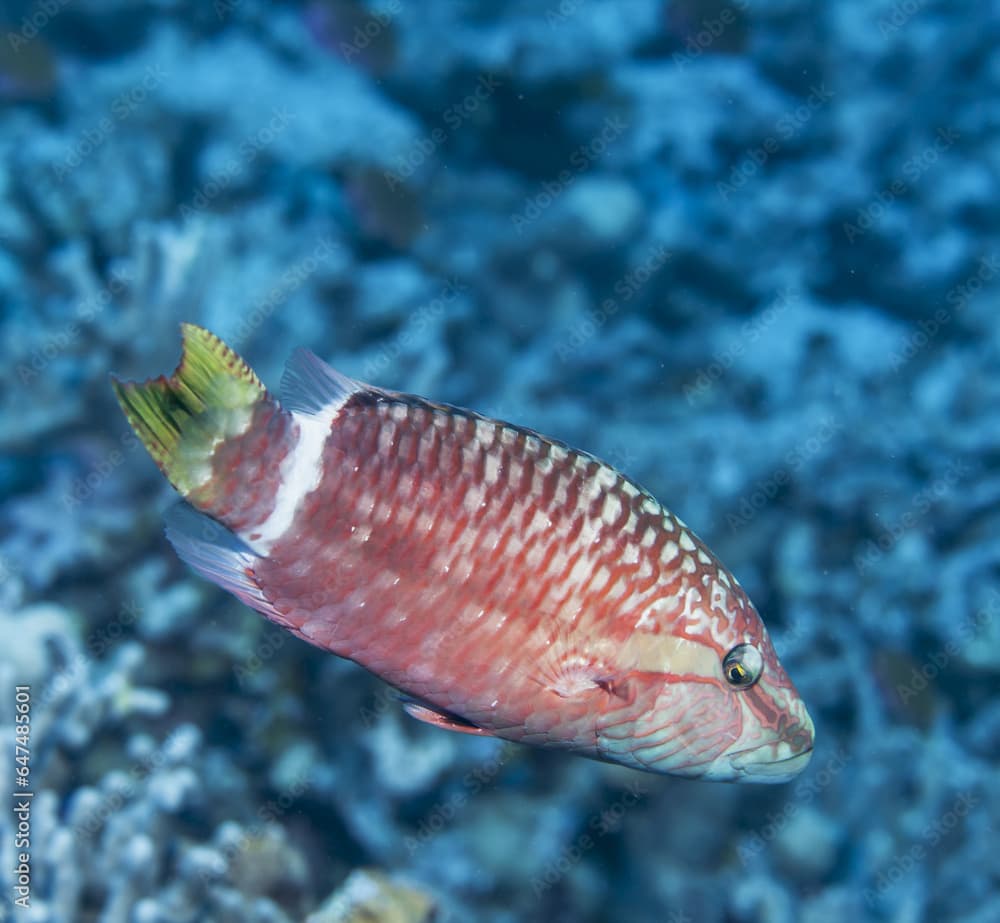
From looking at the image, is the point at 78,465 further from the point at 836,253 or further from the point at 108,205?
the point at 836,253

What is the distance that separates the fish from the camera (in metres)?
1.73

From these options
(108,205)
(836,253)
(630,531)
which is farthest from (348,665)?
(836,253)
